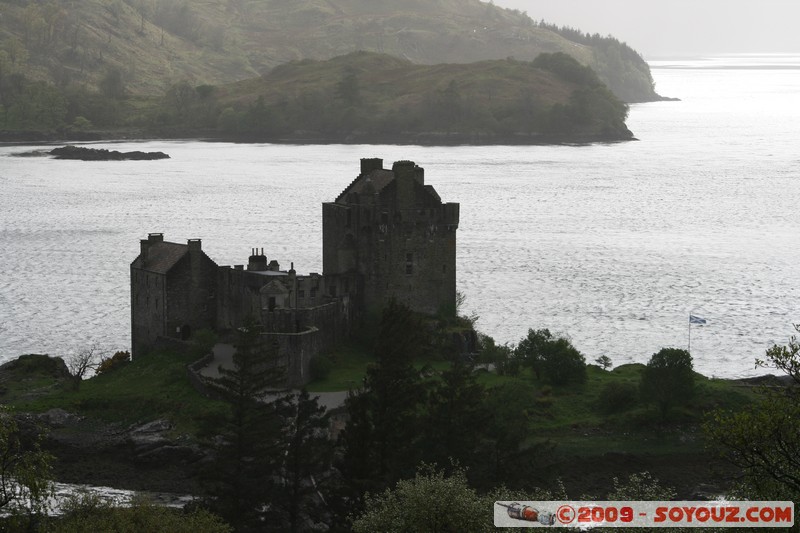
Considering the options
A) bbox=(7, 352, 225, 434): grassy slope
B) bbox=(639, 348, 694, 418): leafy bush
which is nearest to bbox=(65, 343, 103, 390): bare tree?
bbox=(7, 352, 225, 434): grassy slope

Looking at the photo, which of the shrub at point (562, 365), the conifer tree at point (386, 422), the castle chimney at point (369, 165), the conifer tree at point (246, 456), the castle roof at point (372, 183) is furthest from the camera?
the castle chimney at point (369, 165)

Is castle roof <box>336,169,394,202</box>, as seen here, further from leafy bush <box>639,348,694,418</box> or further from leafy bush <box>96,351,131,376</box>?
leafy bush <box>639,348,694,418</box>

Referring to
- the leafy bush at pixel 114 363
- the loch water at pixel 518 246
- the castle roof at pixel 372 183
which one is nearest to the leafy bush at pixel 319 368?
the castle roof at pixel 372 183

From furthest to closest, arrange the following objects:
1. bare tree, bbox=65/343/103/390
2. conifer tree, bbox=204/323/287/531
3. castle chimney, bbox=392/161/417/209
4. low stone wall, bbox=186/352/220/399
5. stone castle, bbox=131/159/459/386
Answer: bare tree, bbox=65/343/103/390 → castle chimney, bbox=392/161/417/209 → stone castle, bbox=131/159/459/386 → low stone wall, bbox=186/352/220/399 → conifer tree, bbox=204/323/287/531

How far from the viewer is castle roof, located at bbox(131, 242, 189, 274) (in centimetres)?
6438

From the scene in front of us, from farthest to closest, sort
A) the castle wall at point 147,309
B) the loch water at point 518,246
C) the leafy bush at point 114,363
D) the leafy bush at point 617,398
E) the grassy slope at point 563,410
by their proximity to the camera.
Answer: the loch water at point 518,246, the leafy bush at point 114,363, the castle wall at point 147,309, the leafy bush at point 617,398, the grassy slope at point 563,410

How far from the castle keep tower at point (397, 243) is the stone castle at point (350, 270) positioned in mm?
50

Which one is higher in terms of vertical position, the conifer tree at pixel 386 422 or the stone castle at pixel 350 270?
the stone castle at pixel 350 270

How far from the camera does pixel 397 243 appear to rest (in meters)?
65.3

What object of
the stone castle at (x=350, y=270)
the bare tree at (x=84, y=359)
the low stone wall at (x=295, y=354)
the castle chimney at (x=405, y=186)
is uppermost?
the castle chimney at (x=405, y=186)

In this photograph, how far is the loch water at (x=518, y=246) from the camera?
279ft

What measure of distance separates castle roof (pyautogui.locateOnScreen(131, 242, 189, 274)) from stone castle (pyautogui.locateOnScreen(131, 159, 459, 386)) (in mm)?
70

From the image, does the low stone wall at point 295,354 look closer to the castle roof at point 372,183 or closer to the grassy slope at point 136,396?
the grassy slope at point 136,396

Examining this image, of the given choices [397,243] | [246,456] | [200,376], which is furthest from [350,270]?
[246,456]
